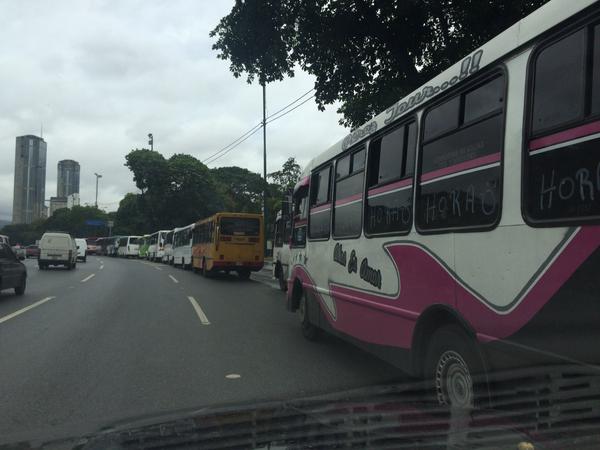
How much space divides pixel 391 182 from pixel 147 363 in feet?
12.6

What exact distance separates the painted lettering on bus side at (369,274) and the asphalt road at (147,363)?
3.70 feet

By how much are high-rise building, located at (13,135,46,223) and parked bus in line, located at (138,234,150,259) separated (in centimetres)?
3154

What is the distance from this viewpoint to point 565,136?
2.98 m

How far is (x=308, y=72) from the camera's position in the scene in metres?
13.9

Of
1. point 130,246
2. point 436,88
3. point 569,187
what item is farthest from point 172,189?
point 569,187

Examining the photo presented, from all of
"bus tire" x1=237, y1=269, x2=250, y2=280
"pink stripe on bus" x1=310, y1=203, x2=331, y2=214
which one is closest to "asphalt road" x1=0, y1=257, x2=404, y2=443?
"pink stripe on bus" x1=310, y1=203, x2=331, y2=214

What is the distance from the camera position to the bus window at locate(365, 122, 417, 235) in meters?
Result: 4.80

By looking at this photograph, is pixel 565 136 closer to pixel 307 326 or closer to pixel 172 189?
pixel 307 326

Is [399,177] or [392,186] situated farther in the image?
[392,186]

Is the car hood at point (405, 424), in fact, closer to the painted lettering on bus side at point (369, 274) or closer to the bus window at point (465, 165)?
the bus window at point (465, 165)

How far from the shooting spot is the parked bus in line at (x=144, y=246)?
50.6 meters

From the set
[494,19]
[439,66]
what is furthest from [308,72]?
[494,19]

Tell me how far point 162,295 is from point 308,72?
7381mm

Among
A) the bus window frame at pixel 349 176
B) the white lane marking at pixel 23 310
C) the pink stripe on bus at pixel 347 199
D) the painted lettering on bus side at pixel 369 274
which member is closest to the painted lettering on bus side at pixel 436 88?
the bus window frame at pixel 349 176
